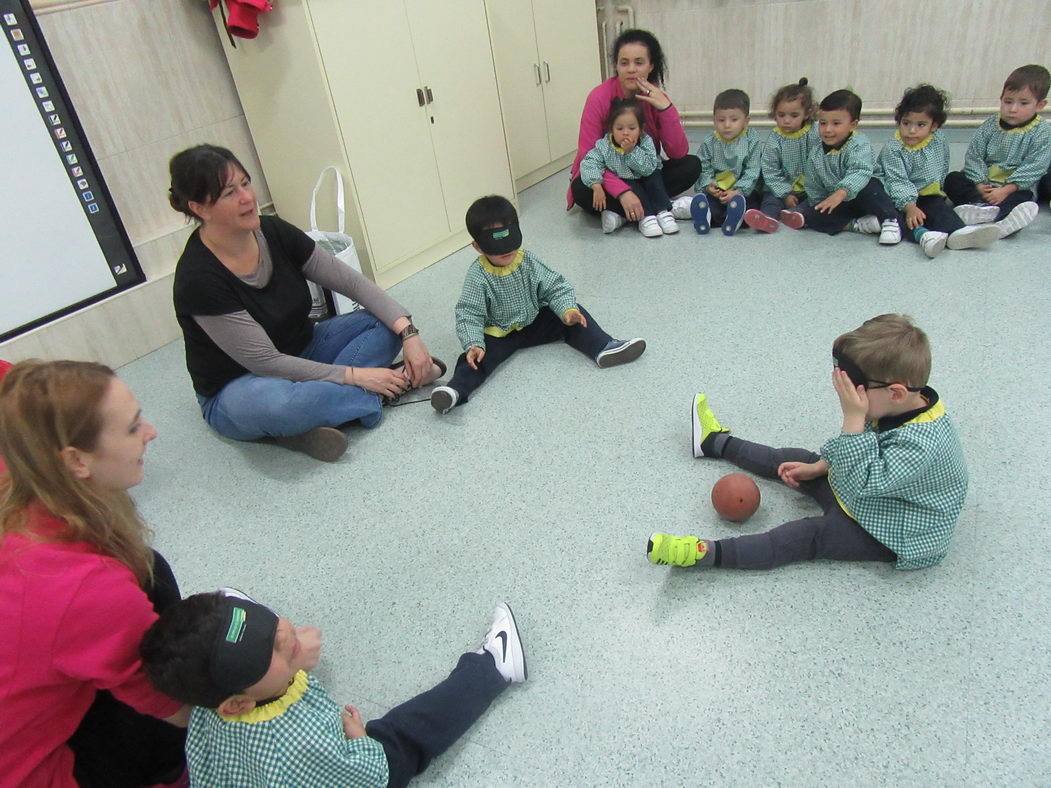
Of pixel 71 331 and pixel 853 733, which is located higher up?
pixel 71 331

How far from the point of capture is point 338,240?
2.75 metres

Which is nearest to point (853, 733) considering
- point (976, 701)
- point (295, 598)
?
point (976, 701)

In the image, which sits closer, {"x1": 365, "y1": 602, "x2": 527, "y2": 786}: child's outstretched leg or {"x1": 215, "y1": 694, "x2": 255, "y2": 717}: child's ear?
{"x1": 215, "y1": 694, "x2": 255, "y2": 717}: child's ear

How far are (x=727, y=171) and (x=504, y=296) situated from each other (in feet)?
5.28

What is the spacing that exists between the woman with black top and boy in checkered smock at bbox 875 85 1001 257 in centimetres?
204

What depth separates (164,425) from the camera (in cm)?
241

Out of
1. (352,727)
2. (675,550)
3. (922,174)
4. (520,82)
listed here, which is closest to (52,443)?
(352,727)

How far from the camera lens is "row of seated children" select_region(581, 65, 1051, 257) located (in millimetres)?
2782

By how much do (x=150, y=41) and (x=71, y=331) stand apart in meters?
1.13

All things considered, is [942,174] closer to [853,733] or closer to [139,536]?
[853,733]

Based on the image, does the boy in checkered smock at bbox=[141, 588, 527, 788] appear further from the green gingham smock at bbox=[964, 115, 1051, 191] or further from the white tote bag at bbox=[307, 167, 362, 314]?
the green gingham smock at bbox=[964, 115, 1051, 191]

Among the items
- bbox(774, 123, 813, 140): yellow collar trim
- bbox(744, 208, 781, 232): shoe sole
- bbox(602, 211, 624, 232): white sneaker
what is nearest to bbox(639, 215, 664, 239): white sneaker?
bbox(602, 211, 624, 232): white sneaker

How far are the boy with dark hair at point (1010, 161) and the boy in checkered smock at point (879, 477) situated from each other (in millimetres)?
1774

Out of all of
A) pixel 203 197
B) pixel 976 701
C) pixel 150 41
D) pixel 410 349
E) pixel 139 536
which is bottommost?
pixel 976 701
